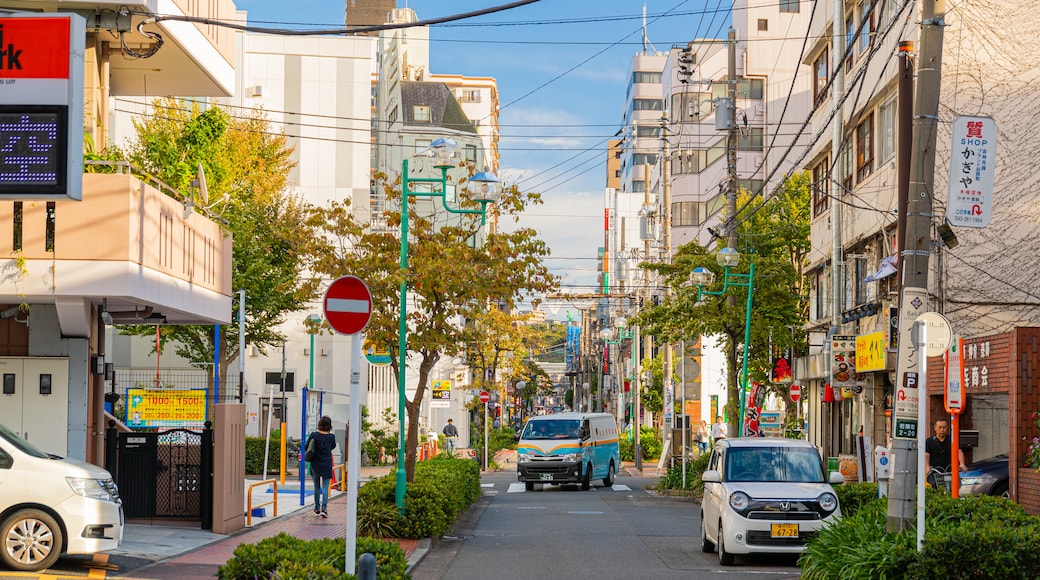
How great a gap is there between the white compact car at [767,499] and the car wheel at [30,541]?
8.82 m

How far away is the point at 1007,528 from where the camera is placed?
1287cm

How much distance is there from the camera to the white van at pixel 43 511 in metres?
14.8

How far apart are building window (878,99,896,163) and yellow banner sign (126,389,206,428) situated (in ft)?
56.3

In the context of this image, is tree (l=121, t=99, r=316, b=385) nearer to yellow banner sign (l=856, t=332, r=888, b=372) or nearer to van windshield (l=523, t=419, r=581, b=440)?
van windshield (l=523, t=419, r=581, b=440)

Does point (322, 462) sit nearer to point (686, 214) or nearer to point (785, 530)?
point (785, 530)

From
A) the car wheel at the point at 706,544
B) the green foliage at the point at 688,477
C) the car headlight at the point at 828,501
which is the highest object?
the car headlight at the point at 828,501

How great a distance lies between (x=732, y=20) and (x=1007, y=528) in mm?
66940

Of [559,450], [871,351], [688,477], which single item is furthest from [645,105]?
[871,351]

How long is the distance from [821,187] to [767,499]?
74.7 ft

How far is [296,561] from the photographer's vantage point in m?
11.1

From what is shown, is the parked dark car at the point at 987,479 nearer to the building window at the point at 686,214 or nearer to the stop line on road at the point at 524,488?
the stop line on road at the point at 524,488

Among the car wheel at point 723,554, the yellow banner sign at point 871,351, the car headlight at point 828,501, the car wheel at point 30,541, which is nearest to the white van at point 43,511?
the car wheel at point 30,541

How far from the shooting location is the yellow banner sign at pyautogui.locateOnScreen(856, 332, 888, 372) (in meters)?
29.2

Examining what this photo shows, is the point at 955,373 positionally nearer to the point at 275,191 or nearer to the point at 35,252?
the point at 35,252
